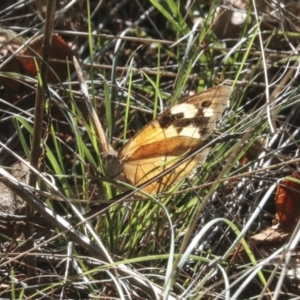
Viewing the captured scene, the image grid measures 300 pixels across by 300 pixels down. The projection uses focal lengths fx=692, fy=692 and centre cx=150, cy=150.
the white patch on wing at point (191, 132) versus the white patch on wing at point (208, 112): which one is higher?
the white patch on wing at point (208, 112)

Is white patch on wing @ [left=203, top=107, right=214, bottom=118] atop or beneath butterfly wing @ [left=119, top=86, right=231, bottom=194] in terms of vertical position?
atop

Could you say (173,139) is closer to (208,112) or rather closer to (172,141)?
(172,141)

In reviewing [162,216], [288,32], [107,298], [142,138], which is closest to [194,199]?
[162,216]

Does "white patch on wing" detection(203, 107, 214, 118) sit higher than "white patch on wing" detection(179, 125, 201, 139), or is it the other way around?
"white patch on wing" detection(203, 107, 214, 118)

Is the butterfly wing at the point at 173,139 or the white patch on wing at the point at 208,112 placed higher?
the white patch on wing at the point at 208,112

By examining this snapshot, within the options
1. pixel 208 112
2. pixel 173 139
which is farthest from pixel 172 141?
pixel 208 112

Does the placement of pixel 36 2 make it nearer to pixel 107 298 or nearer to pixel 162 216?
pixel 162 216
